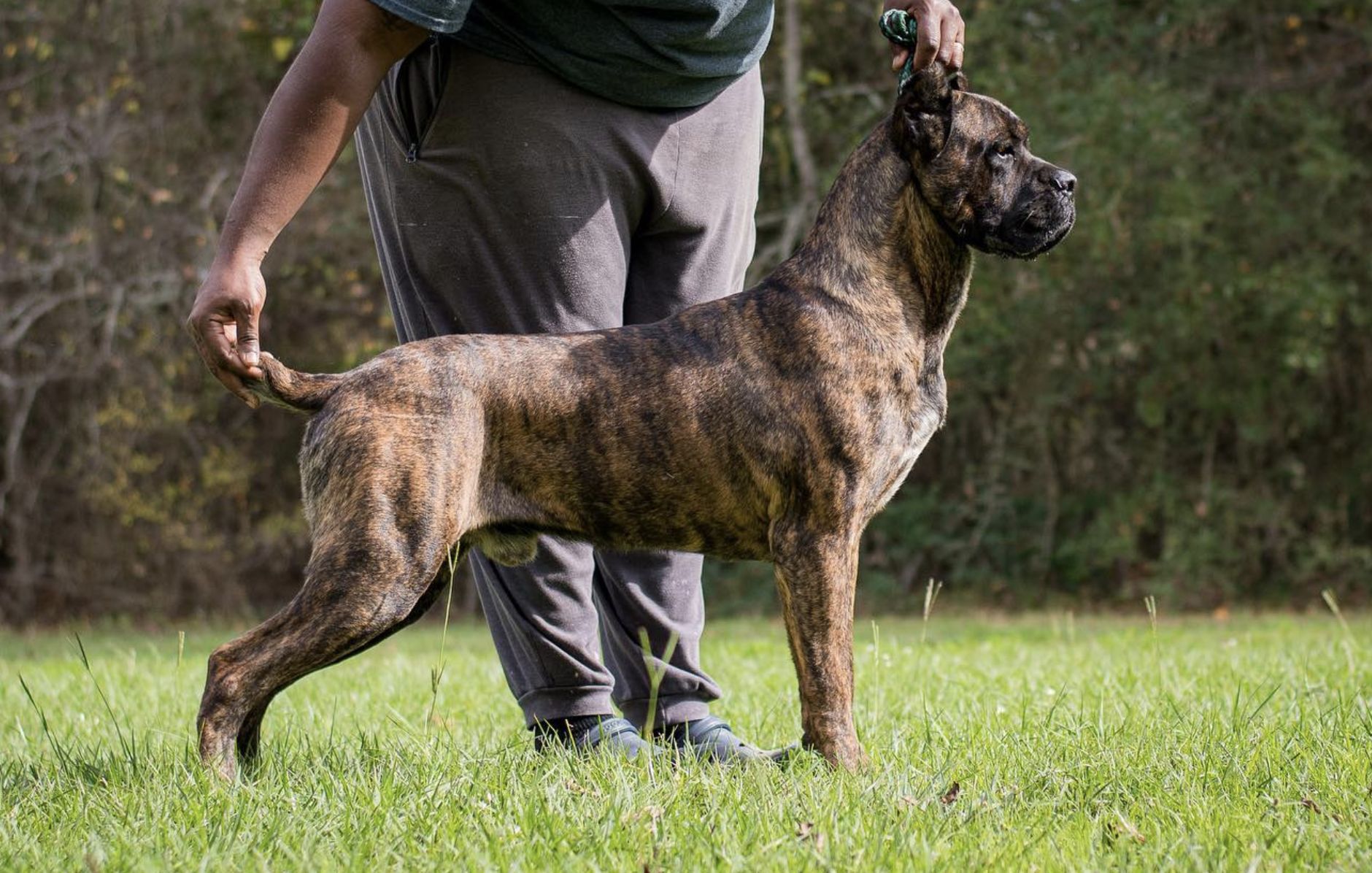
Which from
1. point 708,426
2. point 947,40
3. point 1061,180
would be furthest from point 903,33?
point 708,426

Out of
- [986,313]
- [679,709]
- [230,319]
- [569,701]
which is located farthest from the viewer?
[986,313]

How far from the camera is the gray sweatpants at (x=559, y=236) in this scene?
3.80 m

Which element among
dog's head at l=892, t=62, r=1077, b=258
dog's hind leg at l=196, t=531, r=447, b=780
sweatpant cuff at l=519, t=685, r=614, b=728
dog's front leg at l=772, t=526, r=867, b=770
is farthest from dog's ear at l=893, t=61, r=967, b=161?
sweatpant cuff at l=519, t=685, r=614, b=728

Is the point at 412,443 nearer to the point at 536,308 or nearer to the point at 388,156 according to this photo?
the point at 536,308

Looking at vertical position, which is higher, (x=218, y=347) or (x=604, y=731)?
(x=218, y=347)

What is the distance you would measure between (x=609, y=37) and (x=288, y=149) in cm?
93

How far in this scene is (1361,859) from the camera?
8.27 feet

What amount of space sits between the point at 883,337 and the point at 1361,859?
5.51ft

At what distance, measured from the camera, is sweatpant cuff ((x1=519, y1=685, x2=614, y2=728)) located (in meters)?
3.99

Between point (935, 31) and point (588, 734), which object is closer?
point (935, 31)

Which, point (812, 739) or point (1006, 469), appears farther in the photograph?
point (1006, 469)

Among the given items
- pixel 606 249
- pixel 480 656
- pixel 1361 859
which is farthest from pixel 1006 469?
pixel 1361 859

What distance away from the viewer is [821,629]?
11.4 feet

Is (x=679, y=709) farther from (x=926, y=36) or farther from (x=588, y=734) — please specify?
(x=926, y=36)
